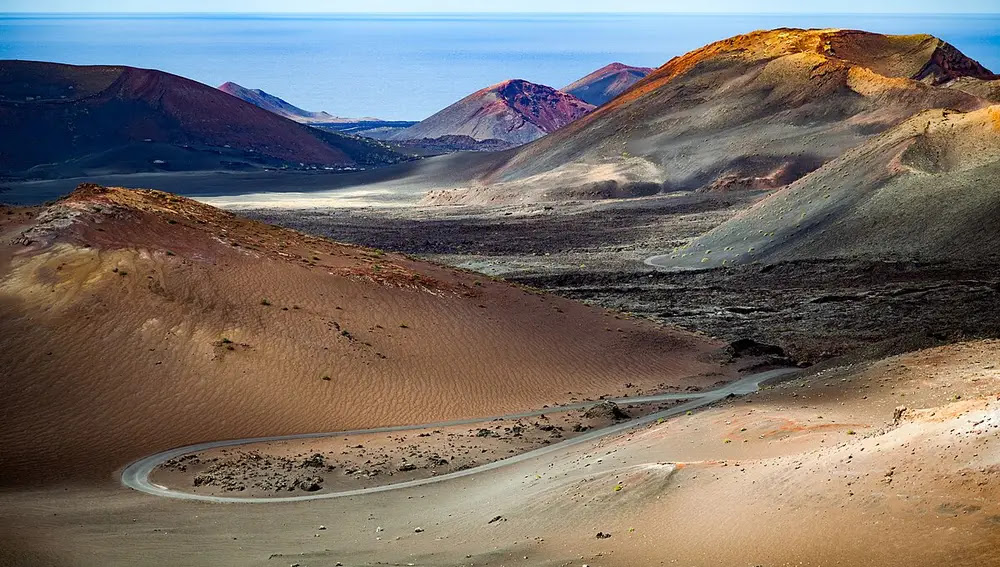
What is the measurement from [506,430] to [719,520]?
756 centimetres

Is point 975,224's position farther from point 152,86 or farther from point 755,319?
point 152,86

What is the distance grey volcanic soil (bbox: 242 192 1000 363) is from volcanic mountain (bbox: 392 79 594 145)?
7208 cm

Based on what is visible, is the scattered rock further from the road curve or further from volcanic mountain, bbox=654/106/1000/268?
volcanic mountain, bbox=654/106/1000/268

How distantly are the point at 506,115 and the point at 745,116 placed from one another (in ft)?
204

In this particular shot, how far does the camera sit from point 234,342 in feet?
60.0

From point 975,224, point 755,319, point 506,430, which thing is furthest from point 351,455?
point 975,224

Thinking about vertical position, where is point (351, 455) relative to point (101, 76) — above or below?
below

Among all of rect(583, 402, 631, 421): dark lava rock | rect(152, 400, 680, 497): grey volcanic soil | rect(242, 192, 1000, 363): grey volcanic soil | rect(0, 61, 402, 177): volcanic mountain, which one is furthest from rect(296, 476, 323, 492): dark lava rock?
rect(0, 61, 402, 177): volcanic mountain

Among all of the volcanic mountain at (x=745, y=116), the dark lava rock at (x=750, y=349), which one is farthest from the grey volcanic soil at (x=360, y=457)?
the volcanic mountain at (x=745, y=116)

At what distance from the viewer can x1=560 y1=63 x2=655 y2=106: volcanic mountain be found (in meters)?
151

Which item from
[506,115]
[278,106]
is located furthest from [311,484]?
[278,106]

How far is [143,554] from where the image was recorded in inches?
433

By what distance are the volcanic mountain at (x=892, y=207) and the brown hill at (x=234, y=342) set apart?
11.8 m

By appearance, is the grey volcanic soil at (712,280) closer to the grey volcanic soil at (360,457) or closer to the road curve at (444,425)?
the road curve at (444,425)
